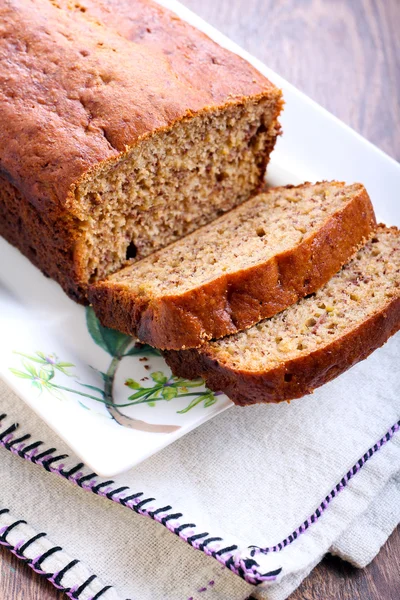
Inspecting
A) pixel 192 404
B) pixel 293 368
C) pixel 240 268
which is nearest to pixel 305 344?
pixel 293 368

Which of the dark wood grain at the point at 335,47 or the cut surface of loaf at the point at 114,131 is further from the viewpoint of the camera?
the dark wood grain at the point at 335,47

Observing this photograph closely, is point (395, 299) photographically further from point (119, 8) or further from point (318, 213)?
point (119, 8)

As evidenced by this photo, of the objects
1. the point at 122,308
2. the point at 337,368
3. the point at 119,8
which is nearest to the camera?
the point at 337,368

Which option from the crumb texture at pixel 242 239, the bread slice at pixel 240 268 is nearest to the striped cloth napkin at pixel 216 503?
the bread slice at pixel 240 268

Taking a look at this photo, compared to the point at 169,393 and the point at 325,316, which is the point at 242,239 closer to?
the point at 325,316

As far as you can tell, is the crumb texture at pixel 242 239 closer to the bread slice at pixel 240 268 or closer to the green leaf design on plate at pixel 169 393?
the bread slice at pixel 240 268

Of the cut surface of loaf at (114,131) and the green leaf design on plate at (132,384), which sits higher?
the cut surface of loaf at (114,131)

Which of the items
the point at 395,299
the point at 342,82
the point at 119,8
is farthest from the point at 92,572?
Answer: the point at 342,82

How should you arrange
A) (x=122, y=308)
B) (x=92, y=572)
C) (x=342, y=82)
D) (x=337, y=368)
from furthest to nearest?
(x=342, y=82) → (x=122, y=308) → (x=337, y=368) → (x=92, y=572)
